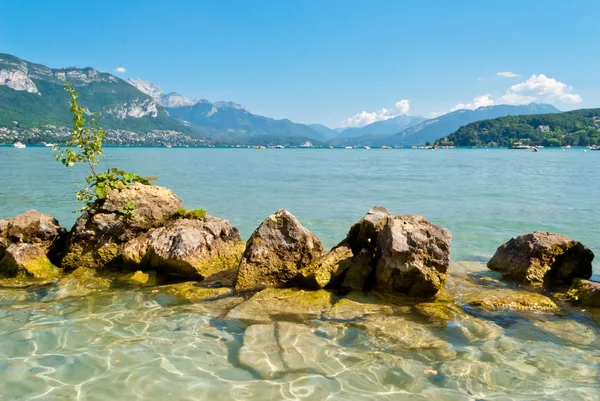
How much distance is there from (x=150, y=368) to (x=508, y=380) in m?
5.63

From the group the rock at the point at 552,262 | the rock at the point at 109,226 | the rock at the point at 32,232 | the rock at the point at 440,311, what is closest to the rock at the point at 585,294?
the rock at the point at 552,262

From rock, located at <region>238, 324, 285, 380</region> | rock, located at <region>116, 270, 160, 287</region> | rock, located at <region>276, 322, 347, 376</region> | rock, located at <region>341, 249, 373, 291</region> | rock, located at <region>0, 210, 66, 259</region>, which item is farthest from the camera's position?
rock, located at <region>0, 210, 66, 259</region>

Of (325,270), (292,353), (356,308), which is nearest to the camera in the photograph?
(292,353)

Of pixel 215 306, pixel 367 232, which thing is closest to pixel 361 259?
pixel 367 232

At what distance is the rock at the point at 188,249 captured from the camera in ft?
35.8

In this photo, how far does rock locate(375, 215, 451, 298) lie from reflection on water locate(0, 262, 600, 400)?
26.7 inches

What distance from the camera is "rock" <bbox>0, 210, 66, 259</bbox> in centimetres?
1203

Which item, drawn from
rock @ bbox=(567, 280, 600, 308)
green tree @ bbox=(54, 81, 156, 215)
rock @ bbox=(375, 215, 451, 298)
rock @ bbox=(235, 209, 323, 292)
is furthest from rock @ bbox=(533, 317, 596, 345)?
green tree @ bbox=(54, 81, 156, 215)

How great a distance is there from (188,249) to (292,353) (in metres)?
4.93

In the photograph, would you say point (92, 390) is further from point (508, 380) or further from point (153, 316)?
point (508, 380)

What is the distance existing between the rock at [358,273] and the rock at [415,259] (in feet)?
1.79

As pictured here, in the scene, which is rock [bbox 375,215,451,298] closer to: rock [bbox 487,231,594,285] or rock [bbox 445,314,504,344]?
A: rock [bbox 445,314,504,344]

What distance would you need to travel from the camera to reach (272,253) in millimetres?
10445

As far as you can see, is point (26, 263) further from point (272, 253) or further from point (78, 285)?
point (272, 253)
